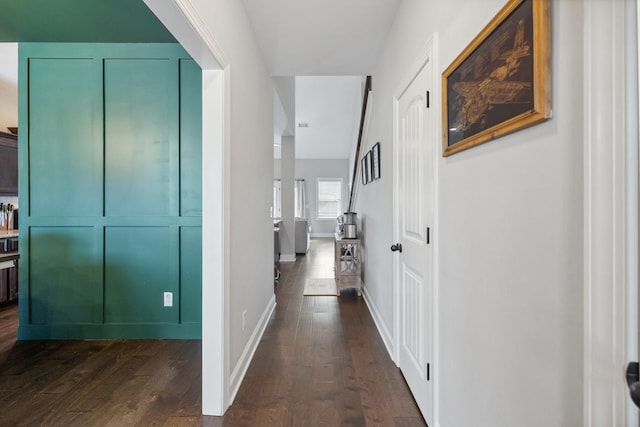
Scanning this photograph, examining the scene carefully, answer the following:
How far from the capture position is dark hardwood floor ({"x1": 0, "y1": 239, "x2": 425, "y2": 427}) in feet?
5.35

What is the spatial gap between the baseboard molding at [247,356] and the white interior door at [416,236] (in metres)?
1.08

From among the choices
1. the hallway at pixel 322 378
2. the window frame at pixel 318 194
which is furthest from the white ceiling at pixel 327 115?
the hallway at pixel 322 378

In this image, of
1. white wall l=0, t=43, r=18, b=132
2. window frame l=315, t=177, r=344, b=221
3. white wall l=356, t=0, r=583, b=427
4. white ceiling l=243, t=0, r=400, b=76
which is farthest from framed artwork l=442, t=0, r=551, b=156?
window frame l=315, t=177, r=344, b=221

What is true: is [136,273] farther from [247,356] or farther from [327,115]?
[327,115]

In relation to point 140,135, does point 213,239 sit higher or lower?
lower

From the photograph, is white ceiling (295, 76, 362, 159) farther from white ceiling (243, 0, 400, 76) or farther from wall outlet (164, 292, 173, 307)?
wall outlet (164, 292, 173, 307)

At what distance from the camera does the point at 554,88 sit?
2.39ft

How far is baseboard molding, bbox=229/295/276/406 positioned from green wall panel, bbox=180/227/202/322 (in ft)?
1.79

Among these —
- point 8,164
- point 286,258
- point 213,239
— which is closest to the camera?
point 213,239

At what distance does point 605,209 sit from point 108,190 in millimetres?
3107

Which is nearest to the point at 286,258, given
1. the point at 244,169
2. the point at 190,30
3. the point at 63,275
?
the point at 63,275

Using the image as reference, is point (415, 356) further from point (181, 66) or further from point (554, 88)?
point (181, 66)

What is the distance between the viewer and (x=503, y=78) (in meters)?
0.90

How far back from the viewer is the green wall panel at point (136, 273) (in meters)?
2.56
